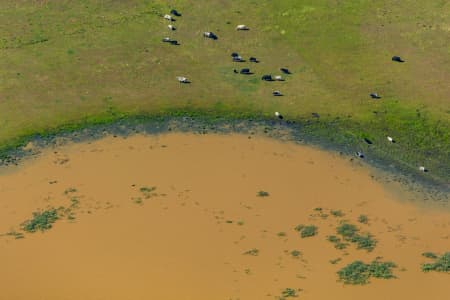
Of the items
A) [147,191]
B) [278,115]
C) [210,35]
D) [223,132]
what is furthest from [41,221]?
[210,35]

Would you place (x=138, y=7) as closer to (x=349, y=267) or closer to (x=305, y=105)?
(x=305, y=105)

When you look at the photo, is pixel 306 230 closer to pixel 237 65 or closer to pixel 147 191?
pixel 147 191

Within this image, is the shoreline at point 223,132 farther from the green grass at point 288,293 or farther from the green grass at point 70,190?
the green grass at point 288,293

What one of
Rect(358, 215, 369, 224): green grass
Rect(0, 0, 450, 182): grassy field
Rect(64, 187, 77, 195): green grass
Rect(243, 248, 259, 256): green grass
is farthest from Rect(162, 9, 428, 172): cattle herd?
Rect(64, 187, 77, 195): green grass

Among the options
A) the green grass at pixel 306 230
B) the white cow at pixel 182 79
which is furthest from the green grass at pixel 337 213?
the white cow at pixel 182 79

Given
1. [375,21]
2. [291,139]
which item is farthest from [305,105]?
[375,21]
